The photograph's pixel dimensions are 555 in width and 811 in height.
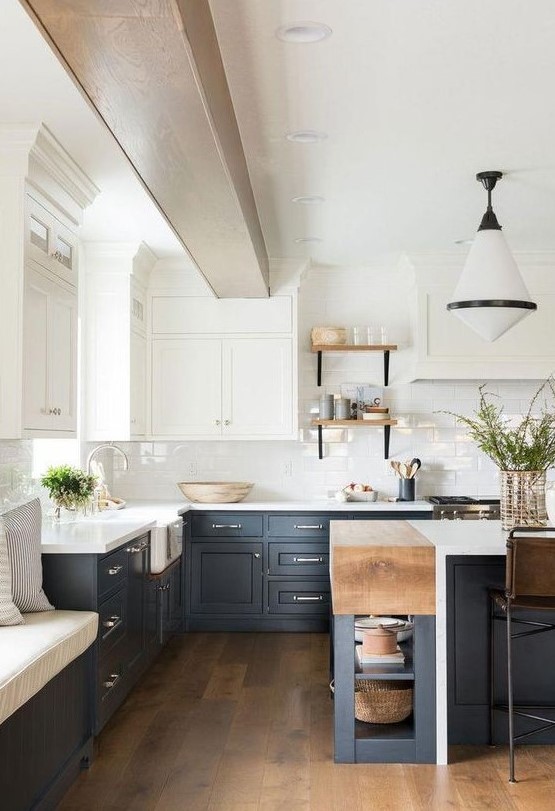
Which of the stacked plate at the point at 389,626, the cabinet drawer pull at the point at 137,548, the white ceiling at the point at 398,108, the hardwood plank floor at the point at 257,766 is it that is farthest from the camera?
the cabinet drawer pull at the point at 137,548

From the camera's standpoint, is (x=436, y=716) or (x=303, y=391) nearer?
(x=436, y=716)

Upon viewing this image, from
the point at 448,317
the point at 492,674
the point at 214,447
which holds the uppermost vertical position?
the point at 448,317

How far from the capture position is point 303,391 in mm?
7086

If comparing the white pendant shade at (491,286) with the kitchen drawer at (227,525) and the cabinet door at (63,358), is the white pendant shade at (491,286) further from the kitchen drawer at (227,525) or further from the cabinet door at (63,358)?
the kitchen drawer at (227,525)

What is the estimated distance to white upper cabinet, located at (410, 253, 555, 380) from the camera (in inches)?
255

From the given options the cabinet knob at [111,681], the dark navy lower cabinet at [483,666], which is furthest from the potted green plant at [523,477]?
the cabinet knob at [111,681]

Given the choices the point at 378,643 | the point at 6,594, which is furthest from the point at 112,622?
the point at 378,643

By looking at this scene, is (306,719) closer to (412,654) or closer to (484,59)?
(412,654)

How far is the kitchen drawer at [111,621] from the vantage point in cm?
403

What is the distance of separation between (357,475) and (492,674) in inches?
121

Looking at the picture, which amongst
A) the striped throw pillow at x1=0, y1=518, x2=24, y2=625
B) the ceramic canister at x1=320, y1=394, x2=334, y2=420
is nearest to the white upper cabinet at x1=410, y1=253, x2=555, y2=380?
the ceramic canister at x1=320, y1=394, x2=334, y2=420

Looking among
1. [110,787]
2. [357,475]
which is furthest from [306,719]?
[357,475]

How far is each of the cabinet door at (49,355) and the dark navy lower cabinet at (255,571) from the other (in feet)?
6.51

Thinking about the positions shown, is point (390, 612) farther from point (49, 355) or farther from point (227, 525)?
point (227, 525)
